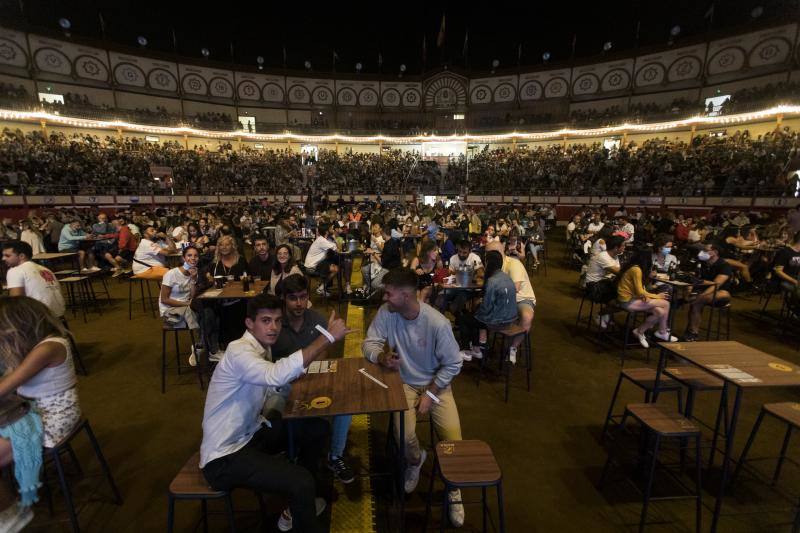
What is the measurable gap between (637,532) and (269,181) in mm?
32123

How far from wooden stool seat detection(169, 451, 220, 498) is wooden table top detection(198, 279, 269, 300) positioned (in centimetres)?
253

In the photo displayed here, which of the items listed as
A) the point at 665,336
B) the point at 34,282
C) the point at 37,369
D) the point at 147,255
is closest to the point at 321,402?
the point at 37,369

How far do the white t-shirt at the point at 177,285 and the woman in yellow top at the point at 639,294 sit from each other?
6485mm

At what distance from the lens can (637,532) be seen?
2.91 m

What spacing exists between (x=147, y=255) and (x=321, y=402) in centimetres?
717

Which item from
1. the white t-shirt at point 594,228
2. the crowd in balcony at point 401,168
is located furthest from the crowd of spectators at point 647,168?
the white t-shirt at point 594,228

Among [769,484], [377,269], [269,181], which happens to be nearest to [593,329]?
[769,484]

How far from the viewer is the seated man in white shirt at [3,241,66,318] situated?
179 inches

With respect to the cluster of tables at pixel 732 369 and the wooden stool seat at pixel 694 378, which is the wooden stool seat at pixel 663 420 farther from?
the wooden stool seat at pixel 694 378

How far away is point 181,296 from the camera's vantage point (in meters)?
5.45

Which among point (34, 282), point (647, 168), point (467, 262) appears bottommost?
point (467, 262)

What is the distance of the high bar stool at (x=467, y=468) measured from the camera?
2.29m

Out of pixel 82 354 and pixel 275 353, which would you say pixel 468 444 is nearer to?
pixel 275 353

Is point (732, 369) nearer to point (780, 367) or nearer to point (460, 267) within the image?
point (780, 367)
